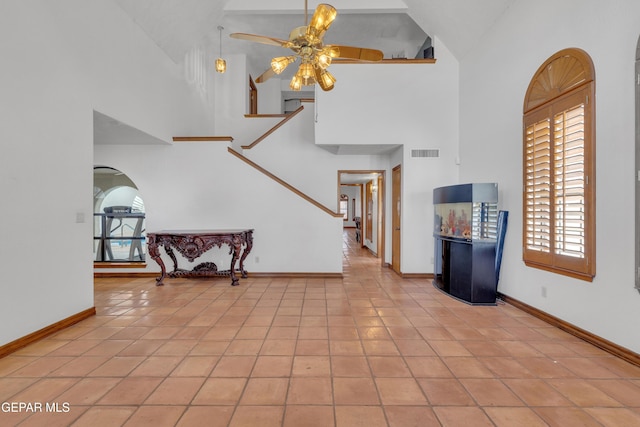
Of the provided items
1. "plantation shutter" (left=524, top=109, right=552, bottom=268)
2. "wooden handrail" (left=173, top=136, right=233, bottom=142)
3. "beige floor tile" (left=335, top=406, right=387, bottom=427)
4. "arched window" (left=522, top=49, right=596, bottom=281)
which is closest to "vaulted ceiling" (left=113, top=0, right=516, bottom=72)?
"wooden handrail" (left=173, top=136, right=233, bottom=142)

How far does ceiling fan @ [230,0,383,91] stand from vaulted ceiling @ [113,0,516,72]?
2478mm

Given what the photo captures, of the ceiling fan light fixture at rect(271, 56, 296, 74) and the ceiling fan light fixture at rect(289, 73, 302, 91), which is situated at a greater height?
the ceiling fan light fixture at rect(271, 56, 296, 74)

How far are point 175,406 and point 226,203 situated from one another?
13.9 ft

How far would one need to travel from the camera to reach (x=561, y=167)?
3262mm

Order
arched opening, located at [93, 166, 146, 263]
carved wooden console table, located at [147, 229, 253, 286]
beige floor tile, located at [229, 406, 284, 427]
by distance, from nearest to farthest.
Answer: beige floor tile, located at [229, 406, 284, 427] < carved wooden console table, located at [147, 229, 253, 286] < arched opening, located at [93, 166, 146, 263]

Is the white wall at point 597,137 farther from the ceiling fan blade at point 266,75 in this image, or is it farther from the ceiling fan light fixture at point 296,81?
the ceiling fan blade at point 266,75

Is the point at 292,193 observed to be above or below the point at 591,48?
below

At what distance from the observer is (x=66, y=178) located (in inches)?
132

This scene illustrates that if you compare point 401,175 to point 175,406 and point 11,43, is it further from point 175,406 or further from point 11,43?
point 11,43

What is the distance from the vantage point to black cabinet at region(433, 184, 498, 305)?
414 cm

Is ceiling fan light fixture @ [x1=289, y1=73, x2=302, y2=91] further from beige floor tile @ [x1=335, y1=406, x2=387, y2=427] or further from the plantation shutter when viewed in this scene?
beige floor tile @ [x1=335, y1=406, x2=387, y2=427]

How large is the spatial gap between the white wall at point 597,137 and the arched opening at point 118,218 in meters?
6.33

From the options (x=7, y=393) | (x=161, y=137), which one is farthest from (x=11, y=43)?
(x=7, y=393)

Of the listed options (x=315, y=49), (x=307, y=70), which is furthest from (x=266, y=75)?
(x=315, y=49)
